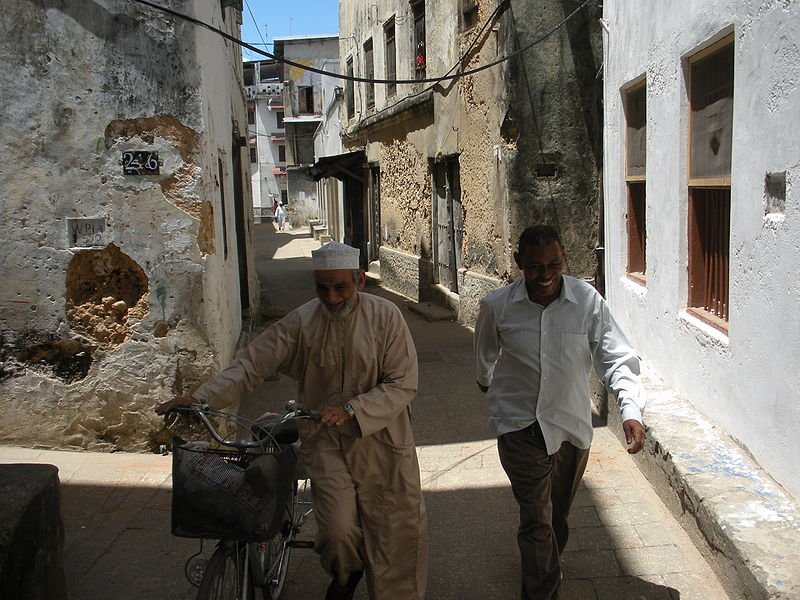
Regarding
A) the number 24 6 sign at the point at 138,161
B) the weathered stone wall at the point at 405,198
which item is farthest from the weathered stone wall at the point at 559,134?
the number 24 6 sign at the point at 138,161

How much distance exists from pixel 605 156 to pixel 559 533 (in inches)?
179

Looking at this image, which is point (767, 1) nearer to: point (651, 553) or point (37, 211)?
point (651, 553)

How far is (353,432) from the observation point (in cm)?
311

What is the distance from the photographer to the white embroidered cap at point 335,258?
3.10 meters

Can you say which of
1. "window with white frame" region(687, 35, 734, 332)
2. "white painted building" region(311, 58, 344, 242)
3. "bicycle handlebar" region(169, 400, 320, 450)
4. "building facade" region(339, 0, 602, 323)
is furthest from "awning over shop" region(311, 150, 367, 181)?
"bicycle handlebar" region(169, 400, 320, 450)

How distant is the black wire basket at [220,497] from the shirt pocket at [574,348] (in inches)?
51.4

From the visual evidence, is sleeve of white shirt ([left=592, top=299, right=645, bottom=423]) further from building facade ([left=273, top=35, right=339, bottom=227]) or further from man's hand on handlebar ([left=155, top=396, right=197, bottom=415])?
building facade ([left=273, top=35, right=339, bottom=227])

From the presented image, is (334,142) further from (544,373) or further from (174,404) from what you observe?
(174,404)

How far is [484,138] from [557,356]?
7.02 metres

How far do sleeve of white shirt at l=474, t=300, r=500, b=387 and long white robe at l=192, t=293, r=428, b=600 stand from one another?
1.30 ft

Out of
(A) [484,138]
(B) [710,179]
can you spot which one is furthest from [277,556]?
(A) [484,138]

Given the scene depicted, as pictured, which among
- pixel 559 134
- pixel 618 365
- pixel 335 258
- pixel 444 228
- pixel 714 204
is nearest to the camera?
pixel 335 258

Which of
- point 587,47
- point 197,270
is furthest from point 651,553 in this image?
point 587,47

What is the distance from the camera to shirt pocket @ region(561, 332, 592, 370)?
132 inches
